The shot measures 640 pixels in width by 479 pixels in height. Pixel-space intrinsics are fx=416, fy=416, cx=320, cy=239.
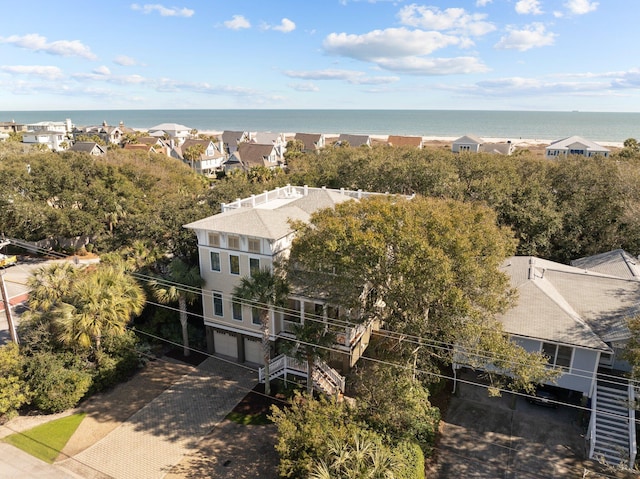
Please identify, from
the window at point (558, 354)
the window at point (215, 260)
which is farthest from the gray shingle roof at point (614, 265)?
the window at point (215, 260)

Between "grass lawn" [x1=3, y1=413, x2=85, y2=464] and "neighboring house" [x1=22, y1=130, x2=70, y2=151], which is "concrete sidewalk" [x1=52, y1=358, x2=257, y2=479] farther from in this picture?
"neighboring house" [x1=22, y1=130, x2=70, y2=151]

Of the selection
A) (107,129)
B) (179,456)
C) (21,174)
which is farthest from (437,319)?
(107,129)

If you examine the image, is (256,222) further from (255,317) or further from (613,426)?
(613,426)

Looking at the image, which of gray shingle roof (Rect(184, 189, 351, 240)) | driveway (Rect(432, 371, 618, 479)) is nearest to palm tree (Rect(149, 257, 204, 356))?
gray shingle roof (Rect(184, 189, 351, 240))

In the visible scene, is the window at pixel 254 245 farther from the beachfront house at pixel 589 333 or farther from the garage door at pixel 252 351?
the beachfront house at pixel 589 333

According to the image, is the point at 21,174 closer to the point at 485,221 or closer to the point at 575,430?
the point at 485,221
